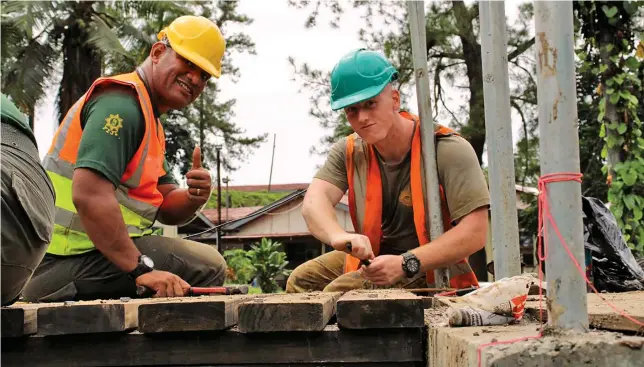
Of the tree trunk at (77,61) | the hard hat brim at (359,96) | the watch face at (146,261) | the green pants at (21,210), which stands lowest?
the watch face at (146,261)

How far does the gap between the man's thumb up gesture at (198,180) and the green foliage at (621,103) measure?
479cm

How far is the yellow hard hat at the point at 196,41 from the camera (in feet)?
13.6

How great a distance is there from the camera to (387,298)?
7.91 ft

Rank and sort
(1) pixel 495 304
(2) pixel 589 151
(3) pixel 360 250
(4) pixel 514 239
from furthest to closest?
(2) pixel 589 151 → (4) pixel 514 239 → (3) pixel 360 250 → (1) pixel 495 304

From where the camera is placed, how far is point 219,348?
97.7 inches

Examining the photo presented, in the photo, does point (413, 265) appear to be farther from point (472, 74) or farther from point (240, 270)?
point (240, 270)

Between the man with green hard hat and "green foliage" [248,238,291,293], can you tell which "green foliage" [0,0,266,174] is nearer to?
"green foliage" [248,238,291,293]

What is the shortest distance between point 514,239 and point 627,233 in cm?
415

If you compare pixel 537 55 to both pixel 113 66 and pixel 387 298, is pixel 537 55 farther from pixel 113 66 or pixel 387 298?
pixel 113 66

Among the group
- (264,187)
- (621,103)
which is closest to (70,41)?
(621,103)

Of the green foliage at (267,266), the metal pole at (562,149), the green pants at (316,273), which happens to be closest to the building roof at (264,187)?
the green foliage at (267,266)

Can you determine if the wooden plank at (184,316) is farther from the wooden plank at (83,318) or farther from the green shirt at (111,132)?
the green shirt at (111,132)

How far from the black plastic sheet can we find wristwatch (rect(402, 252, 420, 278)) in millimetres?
1214

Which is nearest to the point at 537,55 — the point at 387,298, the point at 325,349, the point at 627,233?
the point at 387,298
